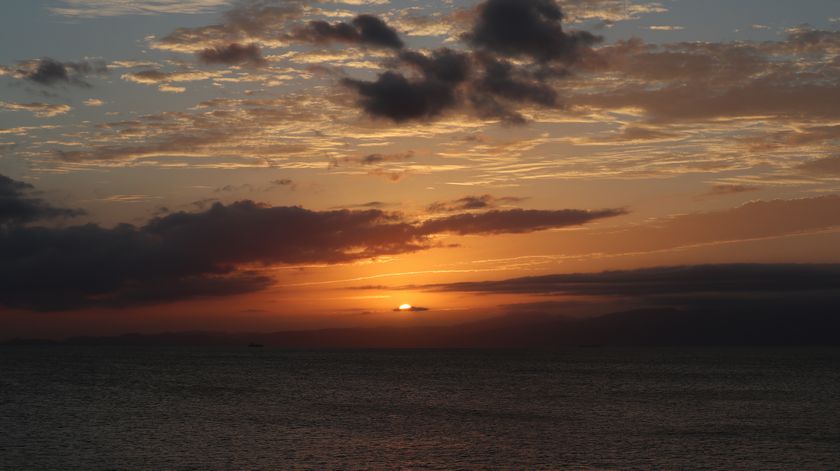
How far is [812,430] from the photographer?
88.7 metres

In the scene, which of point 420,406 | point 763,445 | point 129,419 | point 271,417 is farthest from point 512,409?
point 129,419

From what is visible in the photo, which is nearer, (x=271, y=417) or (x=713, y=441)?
(x=713, y=441)

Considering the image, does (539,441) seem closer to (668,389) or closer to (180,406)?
(180,406)

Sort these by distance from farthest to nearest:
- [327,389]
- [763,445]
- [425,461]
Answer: [327,389] < [763,445] < [425,461]

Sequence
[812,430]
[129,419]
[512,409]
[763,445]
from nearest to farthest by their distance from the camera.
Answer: [763,445] < [812,430] < [129,419] < [512,409]

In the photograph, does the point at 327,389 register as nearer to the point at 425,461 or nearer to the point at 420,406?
the point at 420,406

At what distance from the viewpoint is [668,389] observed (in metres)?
155

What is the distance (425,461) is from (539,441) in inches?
633

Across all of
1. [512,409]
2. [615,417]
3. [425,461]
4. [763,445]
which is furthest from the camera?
[512,409]

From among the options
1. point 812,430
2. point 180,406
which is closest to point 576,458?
point 812,430

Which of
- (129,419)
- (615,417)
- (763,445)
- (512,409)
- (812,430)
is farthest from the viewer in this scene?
(512,409)

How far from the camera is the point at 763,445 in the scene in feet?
250

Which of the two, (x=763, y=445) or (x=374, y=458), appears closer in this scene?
(x=374, y=458)

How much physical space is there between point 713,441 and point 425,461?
97.2 feet
